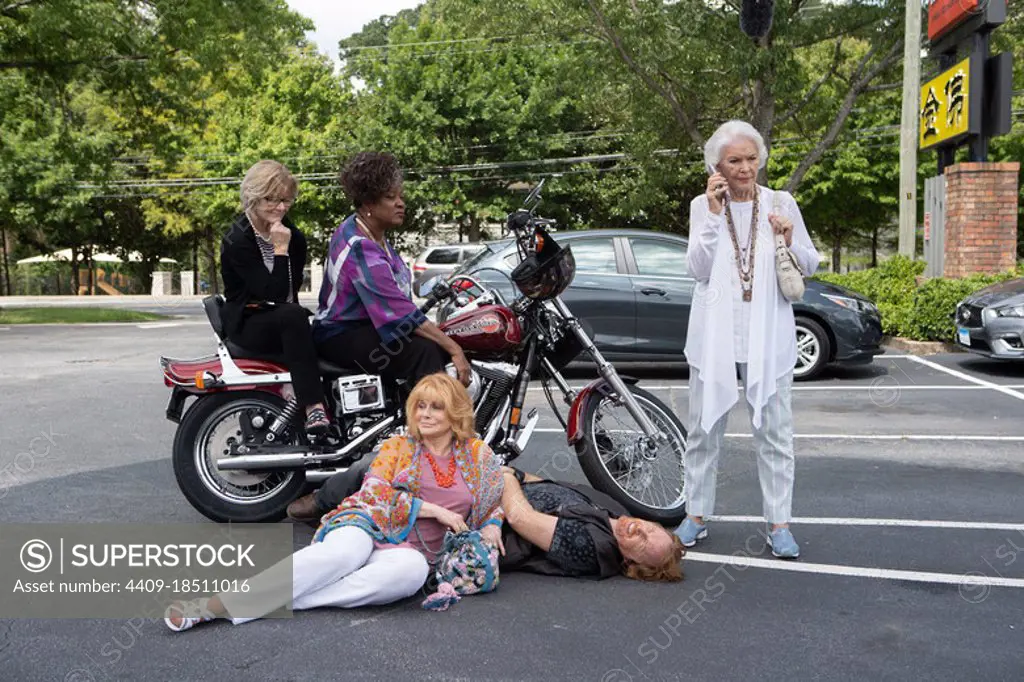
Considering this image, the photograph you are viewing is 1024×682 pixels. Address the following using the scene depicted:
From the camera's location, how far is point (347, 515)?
427 centimetres

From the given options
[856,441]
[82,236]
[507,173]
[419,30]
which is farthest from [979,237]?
[82,236]

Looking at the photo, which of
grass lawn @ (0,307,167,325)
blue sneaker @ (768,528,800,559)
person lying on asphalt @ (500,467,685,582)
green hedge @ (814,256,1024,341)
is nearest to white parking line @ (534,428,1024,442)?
blue sneaker @ (768,528,800,559)

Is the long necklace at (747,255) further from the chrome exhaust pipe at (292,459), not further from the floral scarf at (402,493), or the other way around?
the chrome exhaust pipe at (292,459)

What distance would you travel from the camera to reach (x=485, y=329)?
17.3 ft

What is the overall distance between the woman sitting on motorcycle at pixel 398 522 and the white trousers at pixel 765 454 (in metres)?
1.00

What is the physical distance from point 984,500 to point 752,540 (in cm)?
172

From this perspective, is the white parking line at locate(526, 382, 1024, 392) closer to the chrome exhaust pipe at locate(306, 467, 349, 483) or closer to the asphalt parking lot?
the asphalt parking lot

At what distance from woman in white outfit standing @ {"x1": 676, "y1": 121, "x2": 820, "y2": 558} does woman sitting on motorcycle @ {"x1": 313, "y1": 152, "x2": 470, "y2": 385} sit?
1.22 metres

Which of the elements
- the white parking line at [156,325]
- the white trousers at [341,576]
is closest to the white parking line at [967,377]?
the white trousers at [341,576]

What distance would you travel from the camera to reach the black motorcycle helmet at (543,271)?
17.1ft

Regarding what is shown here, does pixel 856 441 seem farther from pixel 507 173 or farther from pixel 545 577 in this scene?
pixel 507 173

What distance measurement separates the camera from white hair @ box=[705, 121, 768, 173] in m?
4.74

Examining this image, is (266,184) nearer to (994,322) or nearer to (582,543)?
(582,543)

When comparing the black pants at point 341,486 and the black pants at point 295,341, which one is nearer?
the black pants at point 341,486
